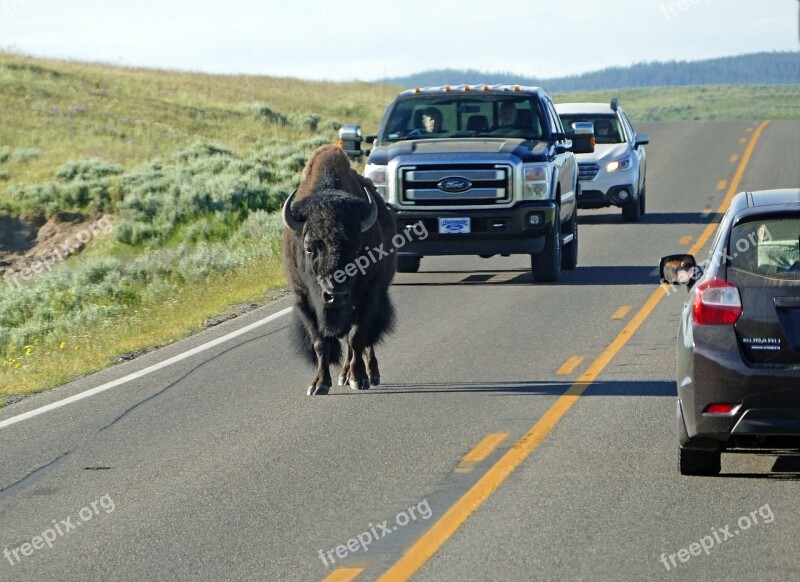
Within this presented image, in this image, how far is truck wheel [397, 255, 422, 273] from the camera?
19.8 meters

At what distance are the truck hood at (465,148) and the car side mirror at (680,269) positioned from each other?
900 centimetres

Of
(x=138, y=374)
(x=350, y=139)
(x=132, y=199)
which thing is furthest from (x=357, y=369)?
(x=132, y=199)

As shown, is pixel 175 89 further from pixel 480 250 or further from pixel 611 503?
pixel 611 503

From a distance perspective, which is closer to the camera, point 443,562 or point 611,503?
point 443,562

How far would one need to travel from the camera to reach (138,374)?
43.8 feet

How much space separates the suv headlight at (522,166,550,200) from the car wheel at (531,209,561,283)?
18.9 inches

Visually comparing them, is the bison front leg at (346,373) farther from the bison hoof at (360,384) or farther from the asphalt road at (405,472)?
the asphalt road at (405,472)

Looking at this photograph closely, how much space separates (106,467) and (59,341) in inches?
323

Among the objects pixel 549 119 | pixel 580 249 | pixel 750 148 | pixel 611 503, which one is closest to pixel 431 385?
pixel 611 503

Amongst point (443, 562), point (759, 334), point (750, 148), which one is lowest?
point (750, 148)

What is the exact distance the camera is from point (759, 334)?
800 centimetres

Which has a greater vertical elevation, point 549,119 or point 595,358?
point 549,119

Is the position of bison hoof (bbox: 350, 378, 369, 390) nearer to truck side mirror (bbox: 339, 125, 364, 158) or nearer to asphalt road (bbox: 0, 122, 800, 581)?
asphalt road (bbox: 0, 122, 800, 581)

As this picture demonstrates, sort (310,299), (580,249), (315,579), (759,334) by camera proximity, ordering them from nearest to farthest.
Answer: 1. (315,579)
2. (759,334)
3. (310,299)
4. (580,249)
